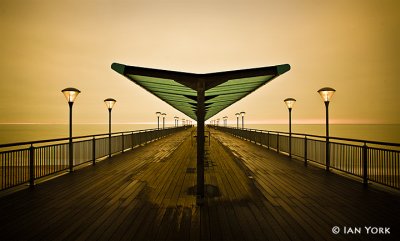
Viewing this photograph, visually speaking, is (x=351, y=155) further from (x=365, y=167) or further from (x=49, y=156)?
(x=49, y=156)

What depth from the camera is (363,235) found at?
3662 mm

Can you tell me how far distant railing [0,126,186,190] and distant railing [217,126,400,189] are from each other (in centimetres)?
839

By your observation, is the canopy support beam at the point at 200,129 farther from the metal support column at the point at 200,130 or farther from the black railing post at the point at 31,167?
the black railing post at the point at 31,167

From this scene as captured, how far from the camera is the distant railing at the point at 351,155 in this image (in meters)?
6.10

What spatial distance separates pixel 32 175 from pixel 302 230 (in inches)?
264

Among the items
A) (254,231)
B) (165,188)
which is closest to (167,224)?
(254,231)

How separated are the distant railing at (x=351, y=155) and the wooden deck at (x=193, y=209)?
1.66ft

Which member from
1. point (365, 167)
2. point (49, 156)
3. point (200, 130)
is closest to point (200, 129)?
point (200, 130)

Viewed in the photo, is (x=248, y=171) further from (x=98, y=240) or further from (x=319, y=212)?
(x=98, y=240)

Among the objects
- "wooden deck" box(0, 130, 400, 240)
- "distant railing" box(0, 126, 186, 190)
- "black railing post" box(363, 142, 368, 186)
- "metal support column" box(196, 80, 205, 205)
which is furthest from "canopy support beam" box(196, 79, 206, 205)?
"black railing post" box(363, 142, 368, 186)

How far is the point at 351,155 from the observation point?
24.4 ft

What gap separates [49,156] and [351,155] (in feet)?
31.1

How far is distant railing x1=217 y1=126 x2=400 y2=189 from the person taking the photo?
6097 mm

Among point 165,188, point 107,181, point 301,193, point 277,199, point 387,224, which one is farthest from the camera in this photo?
point 107,181
